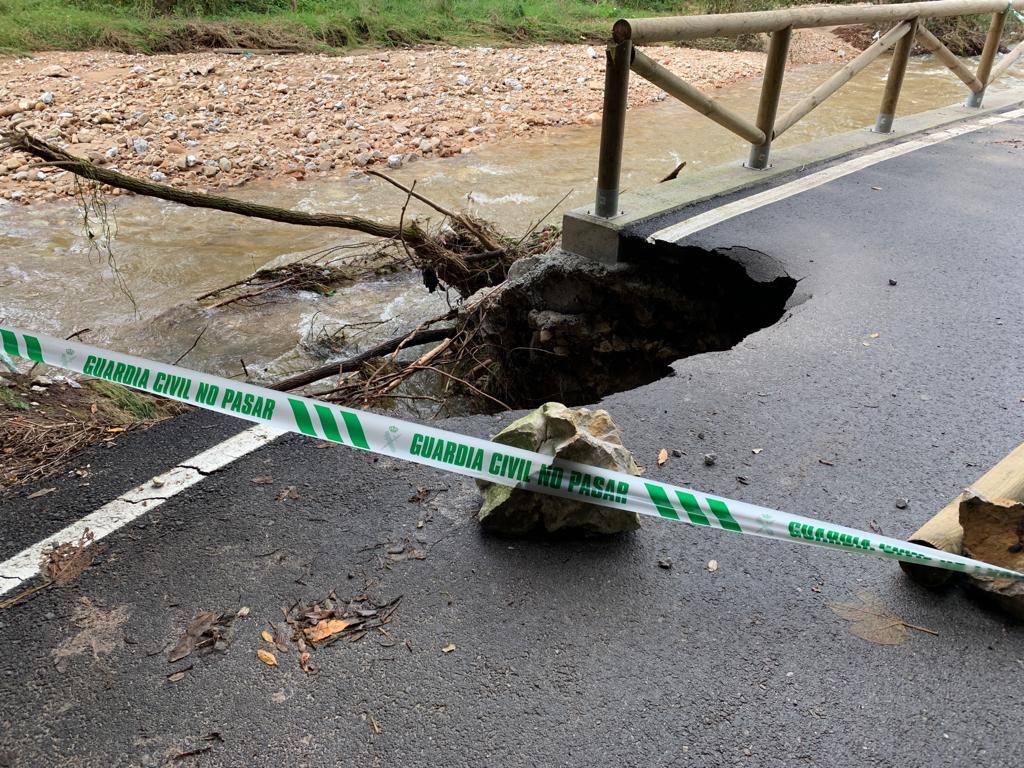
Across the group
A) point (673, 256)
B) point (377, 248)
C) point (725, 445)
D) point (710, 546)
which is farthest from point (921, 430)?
point (377, 248)

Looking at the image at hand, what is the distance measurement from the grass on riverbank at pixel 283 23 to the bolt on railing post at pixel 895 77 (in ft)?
43.0

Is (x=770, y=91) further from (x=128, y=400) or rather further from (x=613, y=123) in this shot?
(x=128, y=400)

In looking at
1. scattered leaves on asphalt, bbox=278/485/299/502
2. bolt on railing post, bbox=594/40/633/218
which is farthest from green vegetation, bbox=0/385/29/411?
bolt on railing post, bbox=594/40/633/218

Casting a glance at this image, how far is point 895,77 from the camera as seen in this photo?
693cm

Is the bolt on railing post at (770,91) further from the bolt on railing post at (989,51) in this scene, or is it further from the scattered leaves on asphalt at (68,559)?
the scattered leaves on asphalt at (68,559)

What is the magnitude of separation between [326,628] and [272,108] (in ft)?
40.3

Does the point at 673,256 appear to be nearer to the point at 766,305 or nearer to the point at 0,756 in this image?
the point at 766,305

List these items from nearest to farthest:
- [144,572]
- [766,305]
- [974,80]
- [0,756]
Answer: [0,756], [144,572], [766,305], [974,80]

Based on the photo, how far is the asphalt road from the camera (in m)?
1.97

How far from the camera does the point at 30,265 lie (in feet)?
27.1

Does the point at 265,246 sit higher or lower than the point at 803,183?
lower

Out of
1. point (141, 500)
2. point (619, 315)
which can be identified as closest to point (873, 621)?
point (141, 500)

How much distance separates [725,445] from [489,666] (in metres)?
1.41

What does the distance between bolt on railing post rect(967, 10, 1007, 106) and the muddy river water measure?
3.52m
